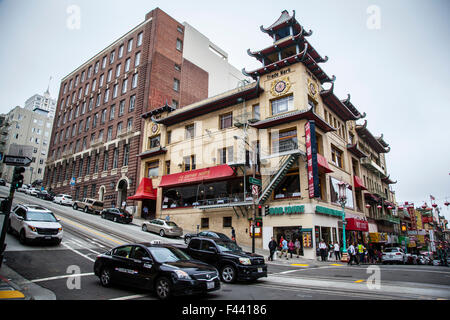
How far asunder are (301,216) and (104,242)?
51.0ft

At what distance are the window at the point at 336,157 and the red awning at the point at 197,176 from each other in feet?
39.9

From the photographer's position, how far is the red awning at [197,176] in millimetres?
28375

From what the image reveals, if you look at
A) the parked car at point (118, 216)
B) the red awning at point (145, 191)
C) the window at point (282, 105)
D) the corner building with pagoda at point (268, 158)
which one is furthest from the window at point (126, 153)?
the window at point (282, 105)

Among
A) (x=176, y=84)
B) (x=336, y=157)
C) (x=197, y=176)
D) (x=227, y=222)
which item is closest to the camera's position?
(x=227, y=222)

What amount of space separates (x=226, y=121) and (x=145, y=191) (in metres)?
13.6

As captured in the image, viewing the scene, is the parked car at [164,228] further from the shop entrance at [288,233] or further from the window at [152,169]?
the window at [152,169]

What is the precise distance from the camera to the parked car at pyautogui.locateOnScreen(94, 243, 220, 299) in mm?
7477

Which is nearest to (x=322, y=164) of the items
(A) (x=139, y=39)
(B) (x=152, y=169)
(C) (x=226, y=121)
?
(C) (x=226, y=121)

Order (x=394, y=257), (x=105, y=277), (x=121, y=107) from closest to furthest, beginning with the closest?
(x=105, y=277)
(x=394, y=257)
(x=121, y=107)

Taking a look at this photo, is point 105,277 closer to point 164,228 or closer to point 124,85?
point 164,228

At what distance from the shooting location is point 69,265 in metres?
11.7

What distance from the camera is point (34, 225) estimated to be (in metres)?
14.4

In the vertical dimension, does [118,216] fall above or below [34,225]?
above
